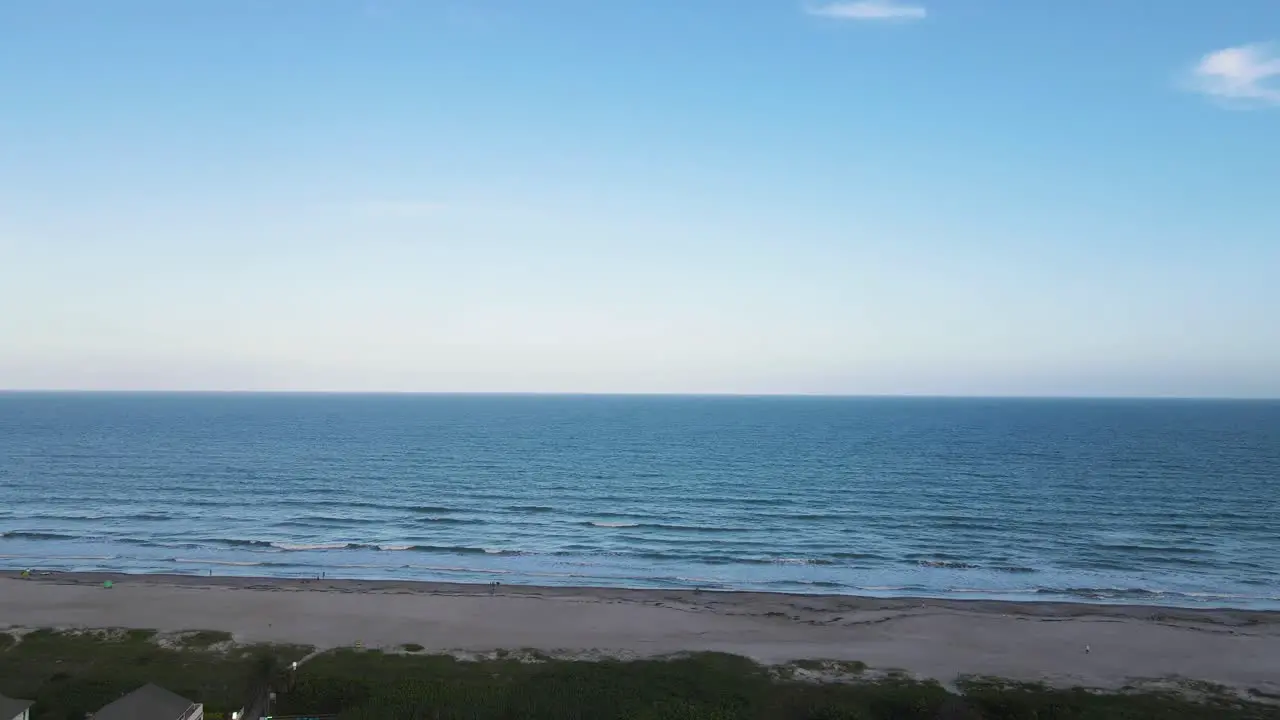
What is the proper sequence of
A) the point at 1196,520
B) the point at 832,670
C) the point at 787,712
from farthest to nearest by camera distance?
1. the point at 1196,520
2. the point at 832,670
3. the point at 787,712

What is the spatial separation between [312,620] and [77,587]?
50.2 feet

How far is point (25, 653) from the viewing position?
3309 centimetres

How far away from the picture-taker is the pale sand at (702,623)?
3459 centimetres

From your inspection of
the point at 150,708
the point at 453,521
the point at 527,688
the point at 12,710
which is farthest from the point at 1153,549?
the point at 12,710

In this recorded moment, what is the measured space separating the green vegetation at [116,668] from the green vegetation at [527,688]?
0.07 metres

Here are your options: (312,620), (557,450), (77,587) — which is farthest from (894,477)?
(77,587)

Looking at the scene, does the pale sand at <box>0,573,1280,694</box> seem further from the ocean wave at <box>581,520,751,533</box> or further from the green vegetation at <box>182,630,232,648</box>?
the ocean wave at <box>581,520,751,533</box>

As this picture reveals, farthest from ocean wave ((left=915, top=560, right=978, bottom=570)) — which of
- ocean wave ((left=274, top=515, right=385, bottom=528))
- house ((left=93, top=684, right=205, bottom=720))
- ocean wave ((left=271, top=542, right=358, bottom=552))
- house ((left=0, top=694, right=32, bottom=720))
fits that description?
house ((left=0, top=694, right=32, bottom=720))

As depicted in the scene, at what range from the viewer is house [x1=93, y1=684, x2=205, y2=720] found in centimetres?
2283

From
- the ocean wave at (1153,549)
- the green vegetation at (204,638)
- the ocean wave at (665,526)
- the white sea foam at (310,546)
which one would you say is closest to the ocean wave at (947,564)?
the ocean wave at (1153,549)

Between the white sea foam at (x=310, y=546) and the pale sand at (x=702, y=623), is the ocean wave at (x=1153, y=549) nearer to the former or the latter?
the pale sand at (x=702, y=623)

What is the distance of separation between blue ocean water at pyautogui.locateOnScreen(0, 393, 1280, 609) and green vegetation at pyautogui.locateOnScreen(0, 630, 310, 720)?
13.4 meters

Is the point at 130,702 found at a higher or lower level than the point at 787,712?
higher

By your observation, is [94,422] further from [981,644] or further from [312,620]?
[981,644]
